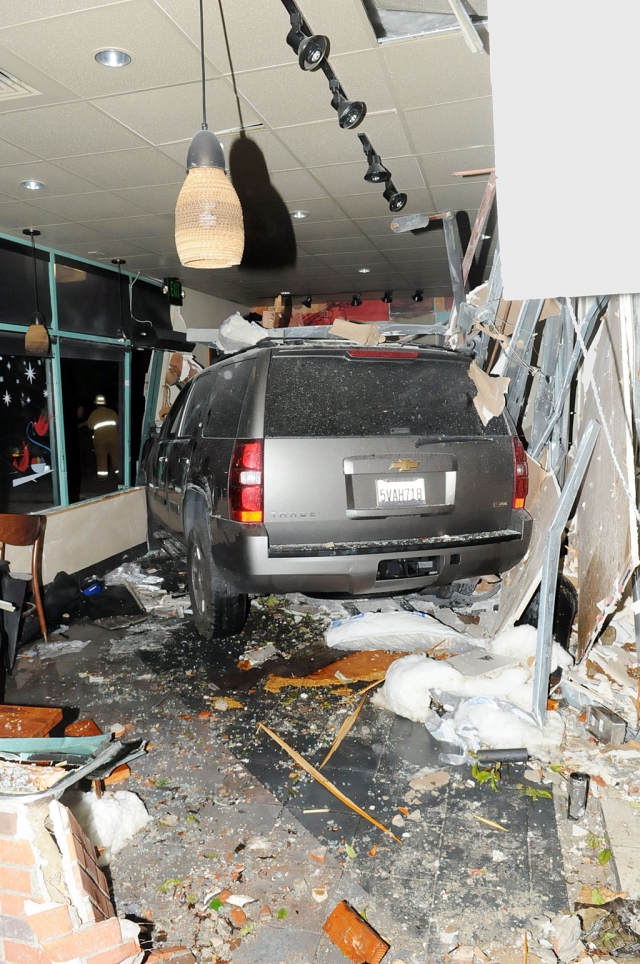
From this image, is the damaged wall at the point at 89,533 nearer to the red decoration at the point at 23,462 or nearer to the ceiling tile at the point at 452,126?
the red decoration at the point at 23,462

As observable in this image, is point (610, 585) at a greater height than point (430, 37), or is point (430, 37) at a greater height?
point (430, 37)

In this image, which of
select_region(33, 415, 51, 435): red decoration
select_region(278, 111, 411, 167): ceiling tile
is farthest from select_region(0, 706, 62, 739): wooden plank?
select_region(33, 415, 51, 435): red decoration

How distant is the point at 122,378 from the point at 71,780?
336 inches

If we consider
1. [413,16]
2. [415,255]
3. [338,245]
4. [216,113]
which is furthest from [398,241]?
[413,16]

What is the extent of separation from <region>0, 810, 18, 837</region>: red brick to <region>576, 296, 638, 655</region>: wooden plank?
2.70 m

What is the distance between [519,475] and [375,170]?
266 cm

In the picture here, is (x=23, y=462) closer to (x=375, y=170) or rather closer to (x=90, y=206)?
(x=90, y=206)

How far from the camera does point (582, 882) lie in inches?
93.0

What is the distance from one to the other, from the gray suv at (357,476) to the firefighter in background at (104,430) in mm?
6736

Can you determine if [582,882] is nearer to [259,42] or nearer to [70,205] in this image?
[259,42]

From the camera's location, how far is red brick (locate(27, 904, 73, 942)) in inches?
71.6

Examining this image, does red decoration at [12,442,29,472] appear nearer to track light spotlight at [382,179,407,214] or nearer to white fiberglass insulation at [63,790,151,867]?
track light spotlight at [382,179,407,214]

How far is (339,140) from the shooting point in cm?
482

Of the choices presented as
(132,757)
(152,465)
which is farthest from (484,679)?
(152,465)
